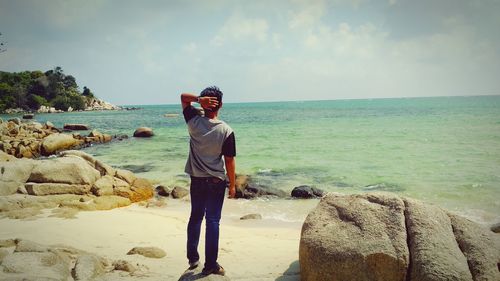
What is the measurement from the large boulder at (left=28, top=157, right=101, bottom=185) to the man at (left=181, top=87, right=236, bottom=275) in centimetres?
705

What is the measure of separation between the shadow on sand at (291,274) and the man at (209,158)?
105 centimetres

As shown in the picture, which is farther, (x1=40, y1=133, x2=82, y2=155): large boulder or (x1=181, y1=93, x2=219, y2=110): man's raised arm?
(x1=40, y1=133, x2=82, y2=155): large boulder

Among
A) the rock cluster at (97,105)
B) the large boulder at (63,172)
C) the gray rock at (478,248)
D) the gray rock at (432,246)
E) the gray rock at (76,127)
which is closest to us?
the gray rock at (432,246)

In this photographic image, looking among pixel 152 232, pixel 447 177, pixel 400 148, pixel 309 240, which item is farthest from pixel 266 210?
pixel 400 148

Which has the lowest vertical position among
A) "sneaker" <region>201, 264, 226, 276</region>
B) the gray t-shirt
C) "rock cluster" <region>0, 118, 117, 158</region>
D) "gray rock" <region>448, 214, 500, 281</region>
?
"rock cluster" <region>0, 118, 117, 158</region>

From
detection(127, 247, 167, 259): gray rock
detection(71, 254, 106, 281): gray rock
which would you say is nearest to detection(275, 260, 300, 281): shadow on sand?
detection(127, 247, 167, 259): gray rock

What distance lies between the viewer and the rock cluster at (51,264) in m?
3.80

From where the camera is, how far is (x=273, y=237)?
702cm

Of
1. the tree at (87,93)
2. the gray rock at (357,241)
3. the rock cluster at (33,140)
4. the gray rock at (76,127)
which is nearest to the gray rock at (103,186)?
the gray rock at (357,241)

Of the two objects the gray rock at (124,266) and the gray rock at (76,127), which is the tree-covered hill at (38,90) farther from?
the gray rock at (124,266)

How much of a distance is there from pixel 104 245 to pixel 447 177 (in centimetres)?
1267

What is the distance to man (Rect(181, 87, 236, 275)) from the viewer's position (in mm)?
3961

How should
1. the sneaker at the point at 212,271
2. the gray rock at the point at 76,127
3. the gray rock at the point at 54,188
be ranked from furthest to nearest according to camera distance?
the gray rock at the point at 76,127, the gray rock at the point at 54,188, the sneaker at the point at 212,271

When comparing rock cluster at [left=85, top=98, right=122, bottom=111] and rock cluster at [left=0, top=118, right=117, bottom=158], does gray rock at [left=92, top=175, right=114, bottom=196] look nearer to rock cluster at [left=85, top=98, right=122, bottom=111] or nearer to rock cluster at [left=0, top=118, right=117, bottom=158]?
rock cluster at [left=0, top=118, right=117, bottom=158]
